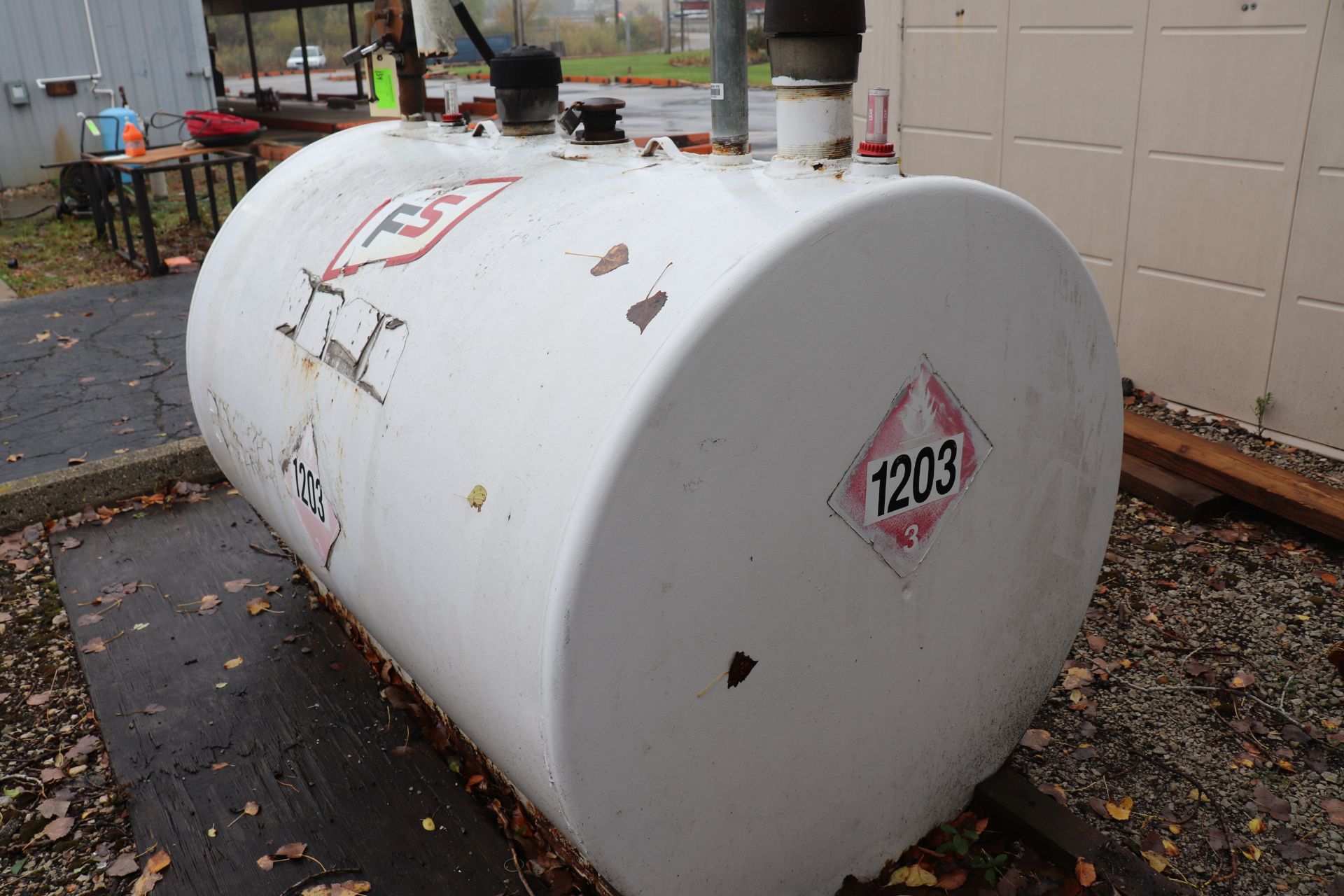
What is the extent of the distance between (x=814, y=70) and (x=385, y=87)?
2.29 meters

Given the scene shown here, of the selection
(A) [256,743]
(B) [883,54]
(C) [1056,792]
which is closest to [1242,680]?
(C) [1056,792]

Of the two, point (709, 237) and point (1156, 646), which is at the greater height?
point (709, 237)

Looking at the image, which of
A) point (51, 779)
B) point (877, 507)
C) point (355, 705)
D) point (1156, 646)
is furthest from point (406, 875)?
point (1156, 646)

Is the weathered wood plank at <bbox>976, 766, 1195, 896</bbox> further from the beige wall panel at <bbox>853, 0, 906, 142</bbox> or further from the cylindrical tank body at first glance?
the beige wall panel at <bbox>853, 0, 906, 142</bbox>

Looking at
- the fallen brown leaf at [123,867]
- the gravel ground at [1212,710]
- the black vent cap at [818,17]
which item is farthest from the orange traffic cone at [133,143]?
the black vent cap at [818,17]

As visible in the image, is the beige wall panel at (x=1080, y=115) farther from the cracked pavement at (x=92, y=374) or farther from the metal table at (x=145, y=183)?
the metal table at (x=145, y=183)

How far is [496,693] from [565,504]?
44 cm

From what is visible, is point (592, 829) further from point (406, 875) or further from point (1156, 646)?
point (1156, 646)

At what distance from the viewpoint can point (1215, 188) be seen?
491 cm

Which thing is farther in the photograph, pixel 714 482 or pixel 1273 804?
pixel 1273 804

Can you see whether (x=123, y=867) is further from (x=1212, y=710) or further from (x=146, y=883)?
(x=1212, y=710)

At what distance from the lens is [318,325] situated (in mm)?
2611

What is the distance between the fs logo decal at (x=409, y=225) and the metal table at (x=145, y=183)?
21.5ft

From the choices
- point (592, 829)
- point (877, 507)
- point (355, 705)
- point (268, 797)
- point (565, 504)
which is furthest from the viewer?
point (355, 705)
